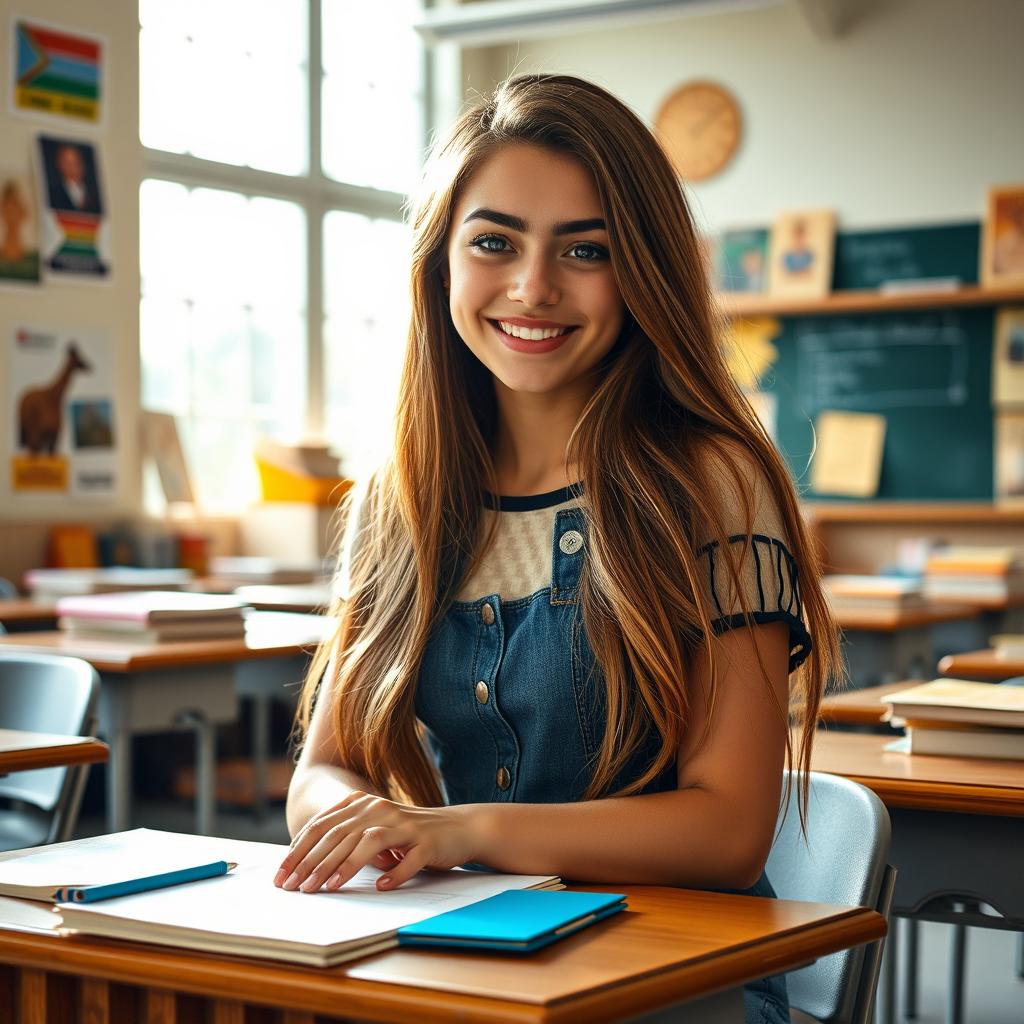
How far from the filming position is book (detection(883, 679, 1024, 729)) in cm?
196

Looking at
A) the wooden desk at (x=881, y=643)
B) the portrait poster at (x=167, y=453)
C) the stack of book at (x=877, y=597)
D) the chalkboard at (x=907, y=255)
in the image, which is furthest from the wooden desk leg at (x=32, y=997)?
the chalkboard at (x=907, y=255)

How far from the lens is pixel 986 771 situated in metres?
1.89

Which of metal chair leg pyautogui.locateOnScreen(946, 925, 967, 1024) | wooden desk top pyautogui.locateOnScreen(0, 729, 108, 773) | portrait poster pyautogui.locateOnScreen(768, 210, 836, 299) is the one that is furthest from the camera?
portrait poster pyautogui.locateOnScreen(768, 210, 836, 299)

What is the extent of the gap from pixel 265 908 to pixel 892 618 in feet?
12.1

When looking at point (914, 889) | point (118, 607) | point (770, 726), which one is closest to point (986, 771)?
point (914, 889)

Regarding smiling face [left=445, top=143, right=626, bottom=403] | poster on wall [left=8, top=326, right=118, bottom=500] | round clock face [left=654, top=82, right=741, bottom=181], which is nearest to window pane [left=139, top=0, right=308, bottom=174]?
poster on wall [left=8, top=326, right=118, bottom=500]

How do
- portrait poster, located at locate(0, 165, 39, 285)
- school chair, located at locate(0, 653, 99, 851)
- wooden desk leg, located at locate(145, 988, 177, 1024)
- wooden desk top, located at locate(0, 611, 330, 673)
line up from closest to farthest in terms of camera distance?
wooden desk leg, located at locate(145, 988, 177, 1024)
school chair, located at locate(0, 653, 99, 851)
wooden desk top, located at locate(0, 611, 330, 673)
portrait poster, located at locate(0, 165, 39, 285)

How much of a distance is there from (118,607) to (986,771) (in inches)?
90.4

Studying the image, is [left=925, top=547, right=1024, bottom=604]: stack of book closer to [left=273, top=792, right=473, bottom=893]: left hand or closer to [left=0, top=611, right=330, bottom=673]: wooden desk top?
[left=0, top=611, right=330, bottom=673]: wooden desk top

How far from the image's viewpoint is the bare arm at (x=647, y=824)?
1169mm

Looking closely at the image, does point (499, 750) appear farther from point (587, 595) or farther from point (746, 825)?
point (746, 825)

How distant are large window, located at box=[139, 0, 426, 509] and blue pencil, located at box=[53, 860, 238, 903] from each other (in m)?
5.06

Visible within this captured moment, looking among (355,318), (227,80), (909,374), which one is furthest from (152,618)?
(909,374)

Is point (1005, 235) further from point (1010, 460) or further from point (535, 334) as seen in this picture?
point (535, 334)
